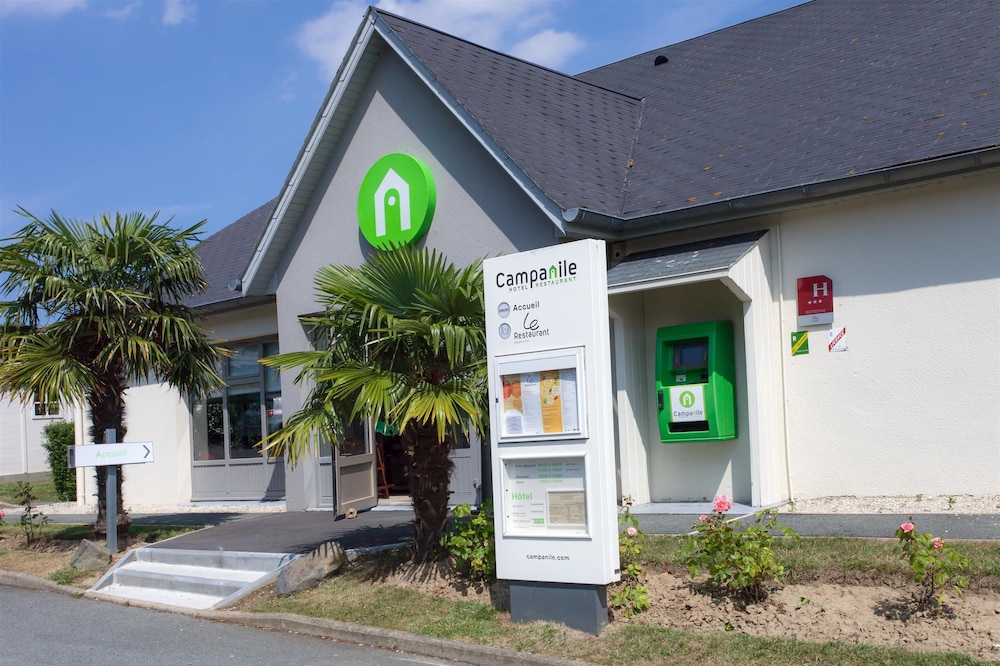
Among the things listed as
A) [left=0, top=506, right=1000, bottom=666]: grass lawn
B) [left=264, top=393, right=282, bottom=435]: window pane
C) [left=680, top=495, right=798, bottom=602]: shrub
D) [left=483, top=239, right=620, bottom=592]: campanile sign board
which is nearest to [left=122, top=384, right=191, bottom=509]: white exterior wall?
[left=264, top=393, right=282, bottom=435]: window pane

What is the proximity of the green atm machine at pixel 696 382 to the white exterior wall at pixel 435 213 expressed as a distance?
199cm

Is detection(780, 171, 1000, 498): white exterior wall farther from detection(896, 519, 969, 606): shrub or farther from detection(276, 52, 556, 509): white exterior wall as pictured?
detection(896, 519, 969, 606): shrub

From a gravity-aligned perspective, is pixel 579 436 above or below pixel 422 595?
above

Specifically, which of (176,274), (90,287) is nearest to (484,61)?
(176,274)

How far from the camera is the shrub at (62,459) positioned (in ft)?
75.2

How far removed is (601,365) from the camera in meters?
7.62

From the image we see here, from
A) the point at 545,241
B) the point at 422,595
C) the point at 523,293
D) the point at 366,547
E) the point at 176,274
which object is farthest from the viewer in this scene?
the point at 176,274

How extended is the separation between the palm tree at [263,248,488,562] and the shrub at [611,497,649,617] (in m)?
1.73

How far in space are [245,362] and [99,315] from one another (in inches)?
210

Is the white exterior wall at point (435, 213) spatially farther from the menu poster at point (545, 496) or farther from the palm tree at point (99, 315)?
the menu poster at point (545, 496)

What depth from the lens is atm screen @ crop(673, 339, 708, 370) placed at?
1148cm

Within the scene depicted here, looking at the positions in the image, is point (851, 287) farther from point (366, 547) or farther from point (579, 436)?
point (366, 547)

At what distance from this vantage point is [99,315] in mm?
12812

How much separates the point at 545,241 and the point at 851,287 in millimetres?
3539
